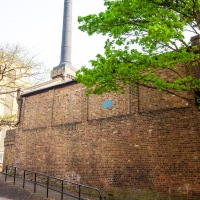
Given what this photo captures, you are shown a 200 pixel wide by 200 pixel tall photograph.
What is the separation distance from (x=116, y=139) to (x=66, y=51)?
14029 mm

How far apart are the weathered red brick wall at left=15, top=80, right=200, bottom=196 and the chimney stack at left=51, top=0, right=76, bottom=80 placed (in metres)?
5.17

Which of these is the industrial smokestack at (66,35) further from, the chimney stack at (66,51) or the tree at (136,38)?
the tree at (136,38)

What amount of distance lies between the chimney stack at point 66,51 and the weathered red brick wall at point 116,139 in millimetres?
5172

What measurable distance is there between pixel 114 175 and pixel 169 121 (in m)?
3.46

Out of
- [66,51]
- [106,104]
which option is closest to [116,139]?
[106,104]

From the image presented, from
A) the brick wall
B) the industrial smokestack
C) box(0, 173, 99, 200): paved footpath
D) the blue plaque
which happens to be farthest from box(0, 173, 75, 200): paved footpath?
the industrial smokestack

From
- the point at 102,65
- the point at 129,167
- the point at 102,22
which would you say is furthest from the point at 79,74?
the point at 129,167

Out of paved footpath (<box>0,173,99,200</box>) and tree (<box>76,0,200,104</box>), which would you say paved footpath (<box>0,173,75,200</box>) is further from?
tree (<box>76,0,200,104</box>)

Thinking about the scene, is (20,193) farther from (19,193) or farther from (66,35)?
(66,35)

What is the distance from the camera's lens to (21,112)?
54.4 feet

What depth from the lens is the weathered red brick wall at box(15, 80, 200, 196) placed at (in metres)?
9.27

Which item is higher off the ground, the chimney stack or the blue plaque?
the chimney stack

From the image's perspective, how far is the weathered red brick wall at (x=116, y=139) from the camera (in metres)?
9.27

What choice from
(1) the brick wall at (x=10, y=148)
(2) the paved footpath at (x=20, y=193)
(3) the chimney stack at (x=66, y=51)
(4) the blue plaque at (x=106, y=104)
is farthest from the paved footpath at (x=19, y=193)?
(3) the chimney stack at (x=66, y=51)
